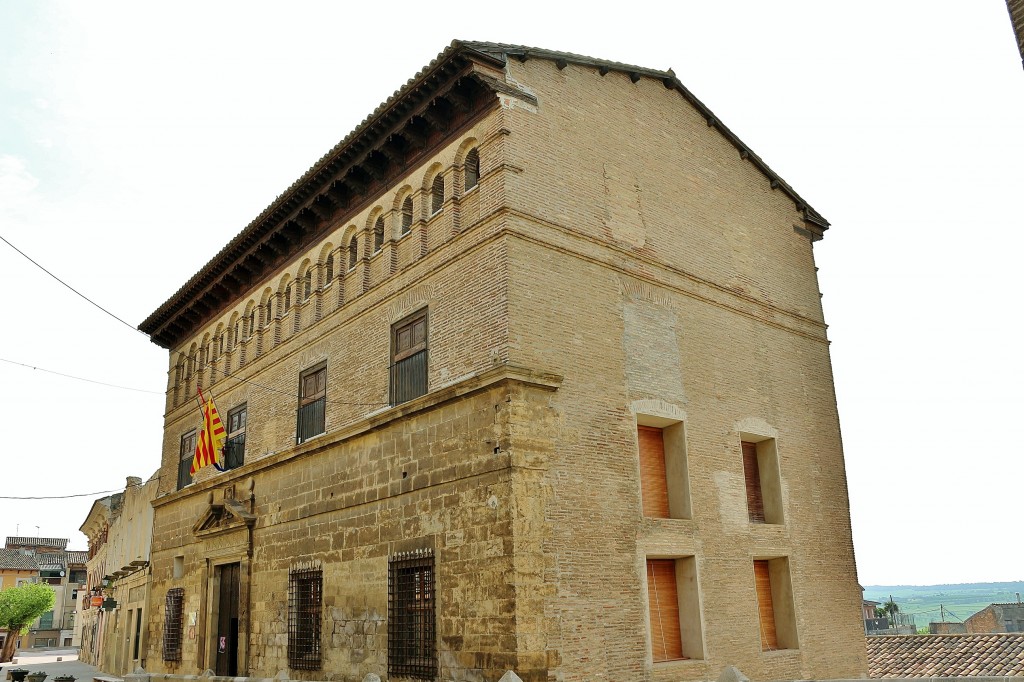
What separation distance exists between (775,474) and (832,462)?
1938mm

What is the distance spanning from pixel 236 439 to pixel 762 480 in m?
11.2

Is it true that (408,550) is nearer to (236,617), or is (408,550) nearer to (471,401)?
(471,401)

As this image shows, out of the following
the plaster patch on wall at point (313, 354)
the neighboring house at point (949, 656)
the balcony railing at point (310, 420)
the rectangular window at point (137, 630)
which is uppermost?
the plaster patch on wall at point (313, 354)

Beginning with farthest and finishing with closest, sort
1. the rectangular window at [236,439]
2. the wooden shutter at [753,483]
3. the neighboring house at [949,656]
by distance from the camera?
the rectangular window at [236,439] < the neighboring house at [949,656] < the wooden shutter at [753,483]

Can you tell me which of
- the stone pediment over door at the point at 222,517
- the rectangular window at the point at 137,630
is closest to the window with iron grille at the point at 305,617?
the stone pediment over door at the point at 222,517

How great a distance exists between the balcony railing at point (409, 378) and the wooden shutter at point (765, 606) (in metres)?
6.33

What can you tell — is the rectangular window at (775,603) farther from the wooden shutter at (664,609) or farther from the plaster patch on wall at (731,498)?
the wooden shutter at (664,609)

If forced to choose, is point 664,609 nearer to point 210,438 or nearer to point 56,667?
point 210,438

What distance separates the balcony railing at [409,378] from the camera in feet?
43.4

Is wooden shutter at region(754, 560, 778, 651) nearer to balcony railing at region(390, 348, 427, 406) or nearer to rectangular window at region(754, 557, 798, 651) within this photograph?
rectangular window at region(754, 557, 798, 651)

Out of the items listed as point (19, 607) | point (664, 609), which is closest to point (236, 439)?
point (664, 609)

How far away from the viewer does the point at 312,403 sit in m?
16.1

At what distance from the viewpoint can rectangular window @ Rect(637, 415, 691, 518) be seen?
12891 mm

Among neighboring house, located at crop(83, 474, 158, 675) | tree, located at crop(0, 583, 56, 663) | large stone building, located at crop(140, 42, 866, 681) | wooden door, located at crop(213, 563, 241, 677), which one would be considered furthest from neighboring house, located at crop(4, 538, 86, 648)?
large stone building, located at crop(140, 42, 866, 681)
